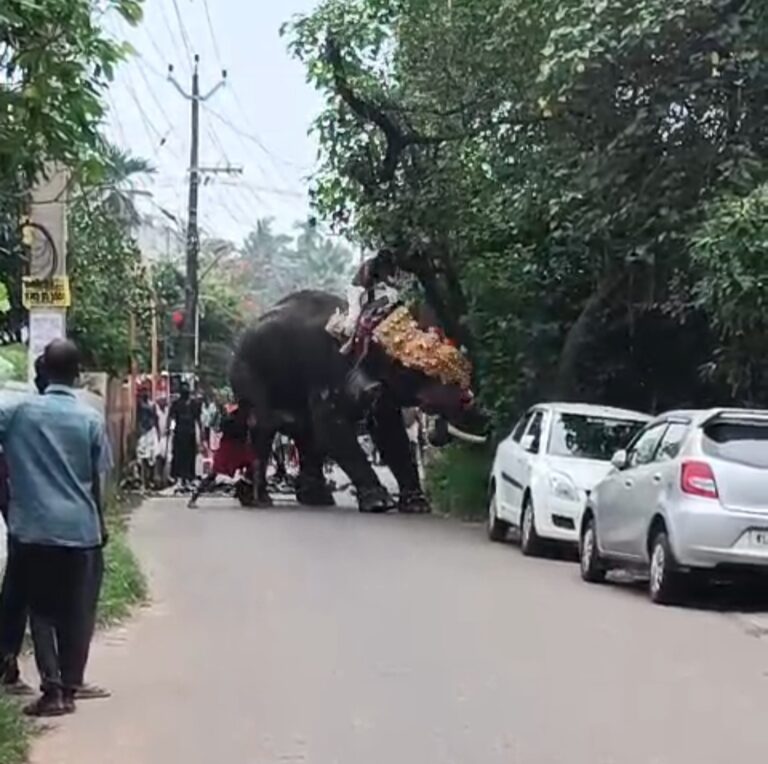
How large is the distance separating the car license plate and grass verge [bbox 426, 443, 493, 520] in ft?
37.9

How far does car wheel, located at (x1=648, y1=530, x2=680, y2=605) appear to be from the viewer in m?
15.6

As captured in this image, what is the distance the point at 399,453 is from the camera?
28891 mm

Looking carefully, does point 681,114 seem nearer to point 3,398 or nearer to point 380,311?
point 380,311

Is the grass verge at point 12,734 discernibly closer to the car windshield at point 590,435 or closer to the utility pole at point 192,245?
the car windshield at point 590,435

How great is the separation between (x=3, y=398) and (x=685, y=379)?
16.5 meters

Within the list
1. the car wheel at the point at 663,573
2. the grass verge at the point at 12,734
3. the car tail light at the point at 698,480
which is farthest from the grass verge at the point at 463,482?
the grass verge at the point at 12,734

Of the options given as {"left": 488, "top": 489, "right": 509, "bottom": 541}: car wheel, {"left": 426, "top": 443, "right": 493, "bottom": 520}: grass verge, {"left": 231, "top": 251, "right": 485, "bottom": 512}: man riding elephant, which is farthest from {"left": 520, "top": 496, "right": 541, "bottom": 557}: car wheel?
{"left": 231, "top": 251, "right": 485, "bottom": 512}: man riding elephant

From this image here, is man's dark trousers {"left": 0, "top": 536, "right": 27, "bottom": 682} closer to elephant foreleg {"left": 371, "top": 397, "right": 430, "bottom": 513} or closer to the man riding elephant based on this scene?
the man riding elephant

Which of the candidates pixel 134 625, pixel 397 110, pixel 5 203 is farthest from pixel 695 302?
pixel 5 203

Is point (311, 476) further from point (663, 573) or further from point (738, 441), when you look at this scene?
point (738, 441)

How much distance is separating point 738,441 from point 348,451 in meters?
13.3

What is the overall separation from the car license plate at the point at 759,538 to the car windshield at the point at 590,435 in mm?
5339

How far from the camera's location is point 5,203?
1166 cm

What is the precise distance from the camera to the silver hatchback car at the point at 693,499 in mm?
15250
